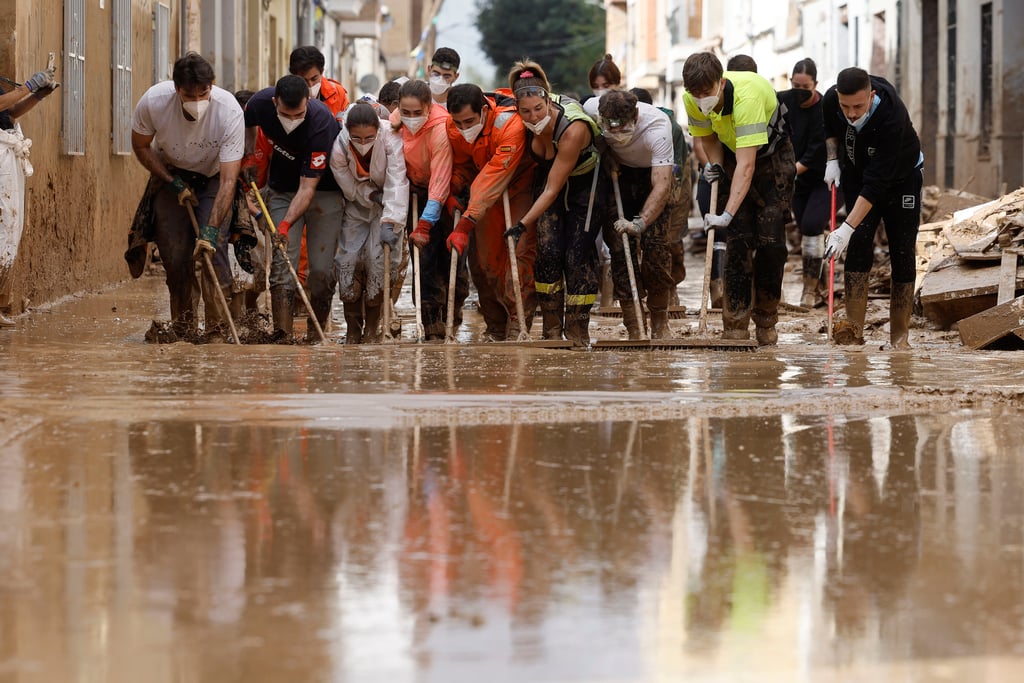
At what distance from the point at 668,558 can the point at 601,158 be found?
553cm

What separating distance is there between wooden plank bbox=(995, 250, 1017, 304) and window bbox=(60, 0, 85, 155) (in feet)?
20.5

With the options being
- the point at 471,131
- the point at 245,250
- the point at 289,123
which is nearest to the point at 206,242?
the point at 245,250

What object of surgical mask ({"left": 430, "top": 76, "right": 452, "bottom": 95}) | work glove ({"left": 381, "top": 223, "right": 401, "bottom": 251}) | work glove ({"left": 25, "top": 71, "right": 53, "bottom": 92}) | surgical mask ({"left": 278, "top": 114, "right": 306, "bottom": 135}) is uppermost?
surgical mask ({"left": 430, "top": 76, "right": 452, "bottom": 95})

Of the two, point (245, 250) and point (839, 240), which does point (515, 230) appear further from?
point (839, 240)

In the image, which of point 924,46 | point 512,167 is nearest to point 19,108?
point 512,167

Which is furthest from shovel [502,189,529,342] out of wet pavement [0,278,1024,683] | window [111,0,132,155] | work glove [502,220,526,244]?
window [111,0,132,155]

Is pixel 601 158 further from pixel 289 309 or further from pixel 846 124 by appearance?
pixel 289 309

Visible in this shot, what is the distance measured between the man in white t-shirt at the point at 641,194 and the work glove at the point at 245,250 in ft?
6.35

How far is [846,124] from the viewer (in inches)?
360

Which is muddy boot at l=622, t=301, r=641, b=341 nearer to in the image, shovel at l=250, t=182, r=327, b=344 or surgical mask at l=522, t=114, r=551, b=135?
surgical mask at l=522, t=114, r=551, b=135

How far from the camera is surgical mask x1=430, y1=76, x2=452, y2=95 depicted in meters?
10.1

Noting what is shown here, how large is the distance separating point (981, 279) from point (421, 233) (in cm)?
338

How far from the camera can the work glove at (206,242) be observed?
896 centimetres

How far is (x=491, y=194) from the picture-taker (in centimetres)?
909
